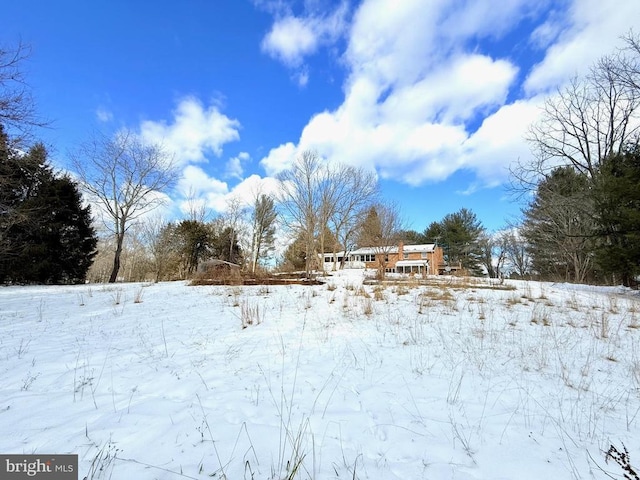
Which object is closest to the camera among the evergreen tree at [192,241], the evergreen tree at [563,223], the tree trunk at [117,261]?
the evergreen tree at [563,223]

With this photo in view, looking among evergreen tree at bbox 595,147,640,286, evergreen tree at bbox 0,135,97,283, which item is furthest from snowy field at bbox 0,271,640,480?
evergreen tree at bbox 0,135,97,283

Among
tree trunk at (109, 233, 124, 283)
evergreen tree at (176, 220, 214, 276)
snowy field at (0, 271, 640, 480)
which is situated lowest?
snowy field at (0, 271, 640, 480)

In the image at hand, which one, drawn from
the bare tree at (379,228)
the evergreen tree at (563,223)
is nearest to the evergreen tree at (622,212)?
the evergreen tree at (563,223)

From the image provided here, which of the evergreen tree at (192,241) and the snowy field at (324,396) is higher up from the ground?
the evergreen tree at (192,241)

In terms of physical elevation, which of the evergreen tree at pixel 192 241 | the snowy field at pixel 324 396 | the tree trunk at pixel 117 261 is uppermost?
the evergreen tree at pixel 192 241

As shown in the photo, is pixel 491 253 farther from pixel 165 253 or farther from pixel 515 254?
pixel 165 253

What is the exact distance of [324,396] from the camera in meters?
2.78

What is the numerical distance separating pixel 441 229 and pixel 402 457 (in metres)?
51.1

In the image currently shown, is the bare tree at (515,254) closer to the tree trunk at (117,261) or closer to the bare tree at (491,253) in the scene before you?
the bare tree at (491,253)

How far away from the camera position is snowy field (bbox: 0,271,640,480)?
1.88m

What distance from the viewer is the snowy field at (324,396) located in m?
1.88

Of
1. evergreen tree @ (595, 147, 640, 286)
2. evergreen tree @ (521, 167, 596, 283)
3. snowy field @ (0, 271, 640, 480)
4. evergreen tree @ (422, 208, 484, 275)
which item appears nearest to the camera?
snowy field @ (0, 271, 640, 480)

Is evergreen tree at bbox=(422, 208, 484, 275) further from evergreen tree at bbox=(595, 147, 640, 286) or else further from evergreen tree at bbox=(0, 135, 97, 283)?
evergreen tree at bbox=(0, 135, 97, 283)

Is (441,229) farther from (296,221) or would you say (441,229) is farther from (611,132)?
(611,132)
